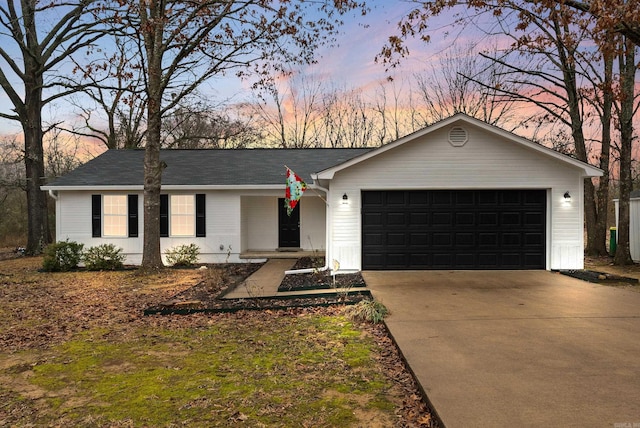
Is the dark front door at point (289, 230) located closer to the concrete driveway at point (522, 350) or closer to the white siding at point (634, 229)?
the concrete driveway at point (522, 350)

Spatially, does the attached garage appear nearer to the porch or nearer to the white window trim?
the porch

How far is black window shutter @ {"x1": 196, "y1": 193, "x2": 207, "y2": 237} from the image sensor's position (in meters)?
15.0

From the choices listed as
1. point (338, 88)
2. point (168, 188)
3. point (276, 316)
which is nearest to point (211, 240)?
point (168, 188)

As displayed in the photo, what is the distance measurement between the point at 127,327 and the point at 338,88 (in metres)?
26.0

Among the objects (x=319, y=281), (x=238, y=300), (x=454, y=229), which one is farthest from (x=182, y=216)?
(x=454, y=229)

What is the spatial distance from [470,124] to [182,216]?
10.1 m

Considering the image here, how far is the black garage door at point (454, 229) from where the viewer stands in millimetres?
11133

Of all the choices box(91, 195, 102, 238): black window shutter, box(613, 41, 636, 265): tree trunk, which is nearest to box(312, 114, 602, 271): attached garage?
box(613, 41, 636, 265): tree trunk

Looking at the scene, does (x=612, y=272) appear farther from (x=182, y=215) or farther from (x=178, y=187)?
(x=178, y=187)

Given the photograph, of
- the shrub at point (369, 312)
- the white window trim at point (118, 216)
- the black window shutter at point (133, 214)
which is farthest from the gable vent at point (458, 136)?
the white window trim at point (118, 216)

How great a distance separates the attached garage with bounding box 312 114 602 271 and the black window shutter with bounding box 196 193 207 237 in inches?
230

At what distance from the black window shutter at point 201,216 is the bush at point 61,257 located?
3.85 metres

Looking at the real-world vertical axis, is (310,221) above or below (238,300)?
above

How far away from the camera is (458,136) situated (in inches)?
432
